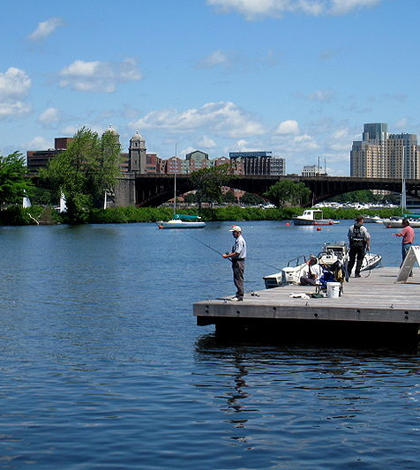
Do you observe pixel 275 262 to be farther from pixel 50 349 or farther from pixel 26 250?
pixel 50 349

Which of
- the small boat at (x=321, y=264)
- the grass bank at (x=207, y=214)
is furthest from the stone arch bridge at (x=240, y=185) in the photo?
the small boat at (x=321, y=264)

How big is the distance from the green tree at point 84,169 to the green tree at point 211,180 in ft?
107

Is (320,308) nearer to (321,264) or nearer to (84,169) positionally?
(321,264)

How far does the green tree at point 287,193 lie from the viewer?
16438 centimetres

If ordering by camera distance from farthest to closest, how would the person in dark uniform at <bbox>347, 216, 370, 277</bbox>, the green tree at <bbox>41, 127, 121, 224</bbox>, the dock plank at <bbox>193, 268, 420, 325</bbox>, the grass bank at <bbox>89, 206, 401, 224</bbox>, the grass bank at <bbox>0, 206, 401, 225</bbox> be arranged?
the grass bank at <bbox>89, 206, 401, 224</bbox>
the grass bank at <bbox>0, 206, 401, 225</bbox>
the green tree at <bbox>41, 127, 121, 224</bbox>
the person in dark uniform at <bbox>347, 216, 370, 277</bbox>
the dock plank at <bbox>193, 268, 420, 325</bbox>

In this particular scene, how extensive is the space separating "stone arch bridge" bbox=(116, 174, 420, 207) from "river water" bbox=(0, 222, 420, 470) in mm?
123837

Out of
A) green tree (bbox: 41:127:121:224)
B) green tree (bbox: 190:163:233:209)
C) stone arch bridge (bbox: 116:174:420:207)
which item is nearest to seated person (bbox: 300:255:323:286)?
green tree (bbox: 41:127:121:224)

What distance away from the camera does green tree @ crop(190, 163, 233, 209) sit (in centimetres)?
15188

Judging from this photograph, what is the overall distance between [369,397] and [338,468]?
422 cm

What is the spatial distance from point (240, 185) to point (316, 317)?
144 m

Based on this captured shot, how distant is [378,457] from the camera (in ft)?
43.8

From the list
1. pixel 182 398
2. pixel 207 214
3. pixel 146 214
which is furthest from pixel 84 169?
pixel 182 398

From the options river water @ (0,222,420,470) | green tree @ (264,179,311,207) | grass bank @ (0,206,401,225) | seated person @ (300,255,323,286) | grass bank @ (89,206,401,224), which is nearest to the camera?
river water @ (0,222,420,470)

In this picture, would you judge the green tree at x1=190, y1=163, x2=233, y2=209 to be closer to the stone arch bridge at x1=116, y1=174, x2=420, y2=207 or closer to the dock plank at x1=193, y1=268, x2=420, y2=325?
the stone arch bridge at x1=116, y1=174, x2=420, y2=207
